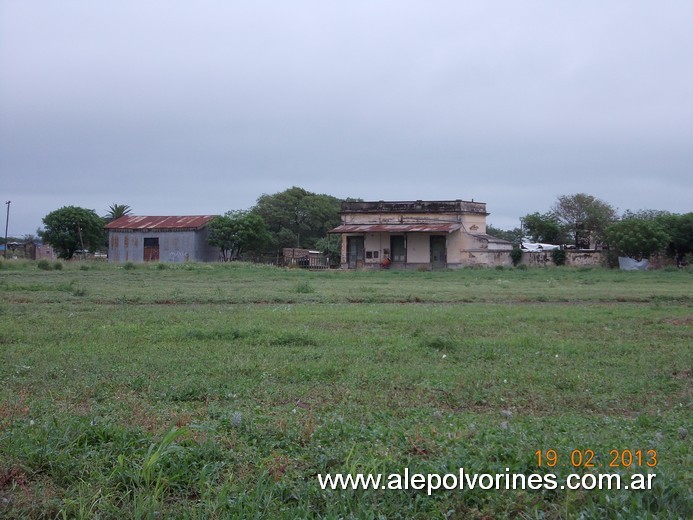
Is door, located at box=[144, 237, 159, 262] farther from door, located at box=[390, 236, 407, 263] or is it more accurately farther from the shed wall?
door, located at box=[390, 236, 407, 263]

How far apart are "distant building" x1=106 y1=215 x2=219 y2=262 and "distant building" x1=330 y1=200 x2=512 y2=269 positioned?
43.8 feet

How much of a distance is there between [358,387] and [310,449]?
2.47m

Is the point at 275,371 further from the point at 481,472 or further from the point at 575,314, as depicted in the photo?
the point at 575,314

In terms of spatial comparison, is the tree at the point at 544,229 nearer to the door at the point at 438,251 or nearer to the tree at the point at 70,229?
the door at the point at 438,251

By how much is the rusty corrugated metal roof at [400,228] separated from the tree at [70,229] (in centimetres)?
2417

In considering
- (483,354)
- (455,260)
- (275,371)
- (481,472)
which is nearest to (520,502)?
(481,472)

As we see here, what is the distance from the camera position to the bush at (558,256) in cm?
4519

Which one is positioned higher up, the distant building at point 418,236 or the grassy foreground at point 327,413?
the distant building at point 418,236

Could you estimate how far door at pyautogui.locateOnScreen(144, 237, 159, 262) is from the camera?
58531 millimetres

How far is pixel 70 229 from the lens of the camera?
61.2 metres

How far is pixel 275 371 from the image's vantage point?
8.27 meters

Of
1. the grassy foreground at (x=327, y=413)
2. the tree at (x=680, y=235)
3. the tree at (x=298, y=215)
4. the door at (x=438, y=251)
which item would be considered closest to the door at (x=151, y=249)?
the tree at (x=298, y=215)

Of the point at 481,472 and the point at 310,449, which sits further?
the point at 310,449

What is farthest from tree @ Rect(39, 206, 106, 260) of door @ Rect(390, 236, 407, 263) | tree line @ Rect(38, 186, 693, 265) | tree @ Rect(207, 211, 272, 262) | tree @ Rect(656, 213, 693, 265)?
tree @ Rect(656, 213, 693, 265)
